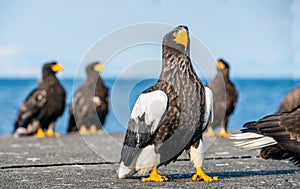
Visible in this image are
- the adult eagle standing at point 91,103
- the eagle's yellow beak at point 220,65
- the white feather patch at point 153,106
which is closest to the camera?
the white feather patch at point 153,106

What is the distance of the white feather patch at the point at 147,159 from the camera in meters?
6.00

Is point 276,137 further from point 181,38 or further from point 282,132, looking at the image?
point 181,38

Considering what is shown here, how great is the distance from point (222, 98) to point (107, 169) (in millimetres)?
5584

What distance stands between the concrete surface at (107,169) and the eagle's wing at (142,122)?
0.93 feet

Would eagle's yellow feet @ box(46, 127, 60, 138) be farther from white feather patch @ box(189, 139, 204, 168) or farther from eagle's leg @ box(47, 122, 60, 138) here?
white feather patch @ box(189, 139, 204, 168)

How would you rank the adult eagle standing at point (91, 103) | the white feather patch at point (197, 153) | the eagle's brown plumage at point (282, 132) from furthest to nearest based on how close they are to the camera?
the adult eagle standing at point (91, 103), the eagle's brown plumage at point (282, 132), the white feather patch at point (197, 153)

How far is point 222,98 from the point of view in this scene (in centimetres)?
1275

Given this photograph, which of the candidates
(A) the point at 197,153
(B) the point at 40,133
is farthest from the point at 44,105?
(A) the point at 197,153

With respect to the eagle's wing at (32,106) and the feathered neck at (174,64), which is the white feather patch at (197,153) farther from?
the eagle's wing at (32,106)

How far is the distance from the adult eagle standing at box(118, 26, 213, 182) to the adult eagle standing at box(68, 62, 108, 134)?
386 inches

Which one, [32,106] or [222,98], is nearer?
[222,98]

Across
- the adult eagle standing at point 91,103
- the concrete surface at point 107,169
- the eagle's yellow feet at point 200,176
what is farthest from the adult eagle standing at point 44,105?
the eagle's yellow feet at point 200,176

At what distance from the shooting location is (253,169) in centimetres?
747

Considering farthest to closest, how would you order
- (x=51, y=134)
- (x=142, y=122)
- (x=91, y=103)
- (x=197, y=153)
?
(x=91, y=103) → (x=51, y=134) → (x=197, y=153) → (x=142, y=122)
